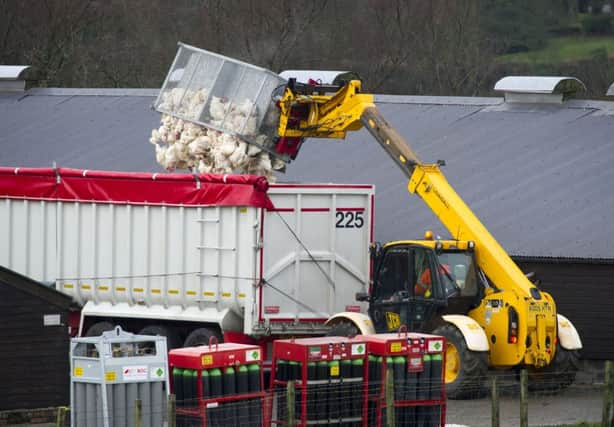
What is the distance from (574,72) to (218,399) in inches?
2063

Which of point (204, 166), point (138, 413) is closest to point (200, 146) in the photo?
point (204, 166)

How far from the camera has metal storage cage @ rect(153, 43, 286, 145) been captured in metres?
26.3

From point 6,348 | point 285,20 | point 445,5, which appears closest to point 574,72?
point 445,5

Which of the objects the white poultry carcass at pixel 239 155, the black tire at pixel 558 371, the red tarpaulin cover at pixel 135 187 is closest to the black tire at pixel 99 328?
the red tarpaulin cover at pixel 135 187

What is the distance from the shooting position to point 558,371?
78.0 ft

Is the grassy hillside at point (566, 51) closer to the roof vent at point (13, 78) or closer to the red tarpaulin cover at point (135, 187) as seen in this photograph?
the roof vent at point (13, 78)

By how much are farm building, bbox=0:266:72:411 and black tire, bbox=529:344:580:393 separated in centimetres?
682

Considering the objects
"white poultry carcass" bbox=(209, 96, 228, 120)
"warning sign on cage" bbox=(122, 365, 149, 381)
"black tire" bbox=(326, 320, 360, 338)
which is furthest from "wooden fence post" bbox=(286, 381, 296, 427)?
"white poultry carcass" bbox=(209, 96, 228, 120)

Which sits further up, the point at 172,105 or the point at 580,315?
the point at 172,105

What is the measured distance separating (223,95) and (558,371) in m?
7.33

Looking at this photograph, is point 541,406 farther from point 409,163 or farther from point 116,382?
point 116,382

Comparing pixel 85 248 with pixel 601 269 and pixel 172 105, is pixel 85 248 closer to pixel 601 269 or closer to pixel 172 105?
pixel 172 105

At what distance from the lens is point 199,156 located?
2695 centimetres

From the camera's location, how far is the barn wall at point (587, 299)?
26.5 m
